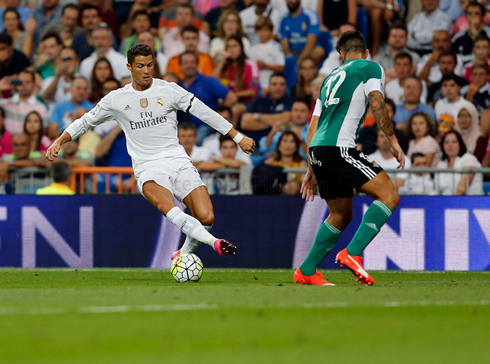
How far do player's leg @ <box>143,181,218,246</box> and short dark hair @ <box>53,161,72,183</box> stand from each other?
3629 mm

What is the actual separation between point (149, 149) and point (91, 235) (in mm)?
3298

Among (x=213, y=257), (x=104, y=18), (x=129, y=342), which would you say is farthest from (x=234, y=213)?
(x=129, y=342)

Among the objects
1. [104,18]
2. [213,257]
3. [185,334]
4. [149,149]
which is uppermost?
[104,18]

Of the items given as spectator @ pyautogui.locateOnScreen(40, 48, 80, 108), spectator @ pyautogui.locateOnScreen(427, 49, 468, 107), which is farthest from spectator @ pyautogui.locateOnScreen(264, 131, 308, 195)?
spectator @ pyautogui.locateOnScreen(40, 48, 80, 108)

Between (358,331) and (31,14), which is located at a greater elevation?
(31,14)

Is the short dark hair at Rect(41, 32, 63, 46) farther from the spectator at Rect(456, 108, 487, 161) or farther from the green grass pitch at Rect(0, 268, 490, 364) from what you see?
the green grass pitch at Rect(0, 268, 490, 364)

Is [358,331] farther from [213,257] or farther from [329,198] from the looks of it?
[213,257]

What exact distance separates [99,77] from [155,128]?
241 inches

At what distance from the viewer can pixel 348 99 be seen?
797cm

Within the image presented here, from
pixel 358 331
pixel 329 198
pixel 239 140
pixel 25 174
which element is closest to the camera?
pixel 358 331

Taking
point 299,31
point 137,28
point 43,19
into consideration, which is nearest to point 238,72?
point 299,31

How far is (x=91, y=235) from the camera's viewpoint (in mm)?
12078

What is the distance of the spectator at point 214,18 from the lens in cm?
1602

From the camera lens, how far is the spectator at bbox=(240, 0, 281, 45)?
15773mm
